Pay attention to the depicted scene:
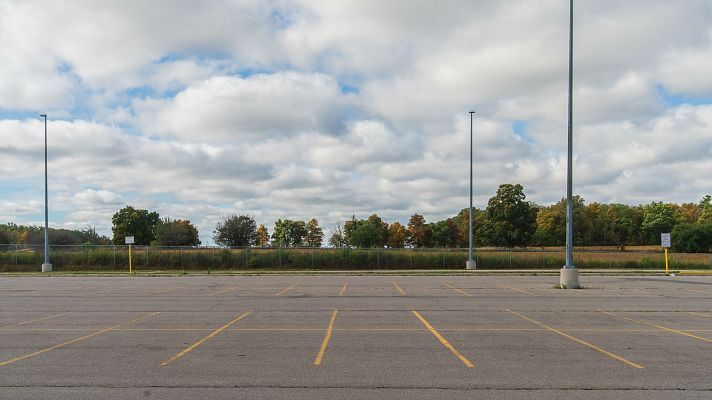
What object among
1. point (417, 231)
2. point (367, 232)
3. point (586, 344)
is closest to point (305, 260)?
point (586, 344)

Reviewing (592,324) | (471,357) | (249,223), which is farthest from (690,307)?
(249,223)

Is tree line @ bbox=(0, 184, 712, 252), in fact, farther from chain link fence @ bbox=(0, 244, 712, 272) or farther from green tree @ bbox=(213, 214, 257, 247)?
chain link fence @ bbox=(0, 244, 712, 272)

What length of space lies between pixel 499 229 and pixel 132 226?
87.7 metres

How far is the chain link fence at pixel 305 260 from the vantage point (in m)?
48.4

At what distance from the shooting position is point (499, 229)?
91562 mm

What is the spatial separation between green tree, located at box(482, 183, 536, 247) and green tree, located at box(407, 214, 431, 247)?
50999 millimetres

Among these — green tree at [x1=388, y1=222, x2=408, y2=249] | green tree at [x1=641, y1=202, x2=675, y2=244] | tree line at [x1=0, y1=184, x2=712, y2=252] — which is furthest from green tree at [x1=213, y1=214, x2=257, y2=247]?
green tree at [x1=641, y1=202, x2=675, y2=244]

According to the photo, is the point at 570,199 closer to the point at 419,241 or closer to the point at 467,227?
the point at 467,227

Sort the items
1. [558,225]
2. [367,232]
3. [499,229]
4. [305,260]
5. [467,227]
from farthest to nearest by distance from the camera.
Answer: [367,232]
[467,227]
[558,225]
[499,229]
[305,260]

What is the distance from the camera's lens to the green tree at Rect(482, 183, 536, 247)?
300ft

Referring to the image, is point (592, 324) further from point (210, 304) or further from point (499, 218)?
point (499, 218)

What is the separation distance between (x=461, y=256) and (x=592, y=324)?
35.7m

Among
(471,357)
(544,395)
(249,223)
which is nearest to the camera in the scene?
(544,395)

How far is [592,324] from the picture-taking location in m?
13.7
